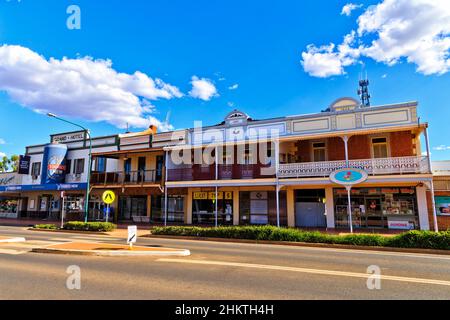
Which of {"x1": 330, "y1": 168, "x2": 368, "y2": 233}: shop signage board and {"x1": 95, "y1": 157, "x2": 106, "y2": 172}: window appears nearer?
{"x1": 330, "y1": 168, "x2": 368, "y2": 233}: shop signage board

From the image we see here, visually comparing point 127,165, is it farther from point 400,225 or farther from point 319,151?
point 400,225

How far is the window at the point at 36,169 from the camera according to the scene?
3164 centimetres

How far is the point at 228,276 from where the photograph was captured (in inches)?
279

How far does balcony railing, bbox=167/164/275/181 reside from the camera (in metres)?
20.0

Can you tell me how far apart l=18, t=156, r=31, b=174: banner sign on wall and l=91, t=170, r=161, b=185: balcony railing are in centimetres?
1074

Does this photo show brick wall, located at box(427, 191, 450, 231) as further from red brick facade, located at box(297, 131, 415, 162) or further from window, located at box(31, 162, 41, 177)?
window, located at box(31, 162, 41, 177)

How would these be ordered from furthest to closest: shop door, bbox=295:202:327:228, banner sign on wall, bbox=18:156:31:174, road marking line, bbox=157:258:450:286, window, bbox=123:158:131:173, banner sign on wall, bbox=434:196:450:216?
1. banner sign on wall, bbox=18:156:31:174
2. window, bbox=123:158:131:173
3. shop door, bbox=295:202:327:228
4. banner sign on wall, bbox=434:196:450:216
5. road marking line, bbox=157:258:450:286

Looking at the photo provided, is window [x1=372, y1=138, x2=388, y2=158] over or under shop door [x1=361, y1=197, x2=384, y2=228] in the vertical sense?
over

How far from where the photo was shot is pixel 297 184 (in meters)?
18.4

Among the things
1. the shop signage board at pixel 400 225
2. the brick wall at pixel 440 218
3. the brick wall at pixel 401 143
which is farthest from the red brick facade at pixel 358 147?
the shop signage board at pixel 400 225

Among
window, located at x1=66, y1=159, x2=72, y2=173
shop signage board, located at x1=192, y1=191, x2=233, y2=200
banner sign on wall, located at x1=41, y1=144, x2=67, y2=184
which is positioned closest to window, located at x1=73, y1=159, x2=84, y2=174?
window, located at x1=66, y1=159, x2=72, y2=173
